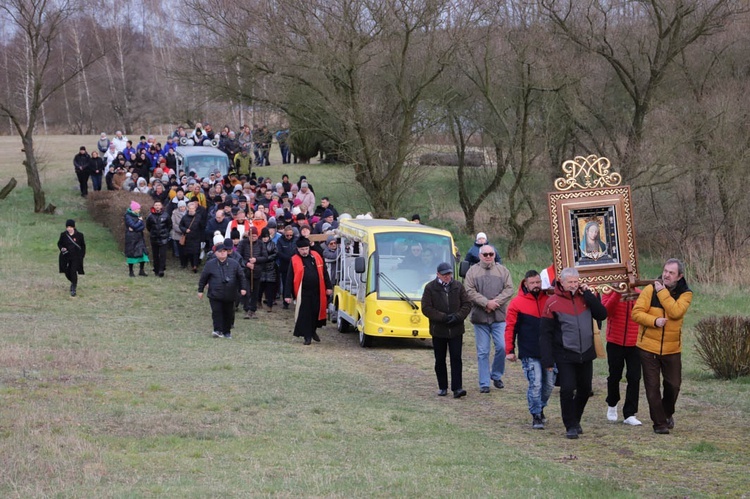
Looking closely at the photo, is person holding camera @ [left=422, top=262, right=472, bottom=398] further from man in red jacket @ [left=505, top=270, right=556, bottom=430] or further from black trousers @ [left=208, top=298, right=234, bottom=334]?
black trousers @ [left=208, top=298, right=234, bottom=334]

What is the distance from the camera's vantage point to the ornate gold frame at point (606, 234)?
37.6ft

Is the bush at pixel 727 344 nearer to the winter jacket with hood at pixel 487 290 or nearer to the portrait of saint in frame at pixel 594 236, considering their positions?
the winter jacket with hood at pixel 487 290

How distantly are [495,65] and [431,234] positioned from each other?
14.7 metres

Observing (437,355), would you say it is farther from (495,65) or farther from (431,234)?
(495,65)

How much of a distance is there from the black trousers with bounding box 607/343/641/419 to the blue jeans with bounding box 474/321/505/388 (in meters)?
2.49

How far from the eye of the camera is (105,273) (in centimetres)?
2658

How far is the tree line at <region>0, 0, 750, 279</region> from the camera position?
3136 cm

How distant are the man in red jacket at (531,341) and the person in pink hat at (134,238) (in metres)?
15.7

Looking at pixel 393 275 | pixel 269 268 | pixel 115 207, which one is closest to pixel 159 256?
pixel 269 268

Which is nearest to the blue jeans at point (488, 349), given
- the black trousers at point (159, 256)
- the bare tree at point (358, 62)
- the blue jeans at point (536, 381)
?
the blue jeans at point (536, 381)

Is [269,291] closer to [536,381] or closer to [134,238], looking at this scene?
[134,238]

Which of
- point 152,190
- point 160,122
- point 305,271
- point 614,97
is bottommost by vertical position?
point 305,271

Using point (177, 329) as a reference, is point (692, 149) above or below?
above

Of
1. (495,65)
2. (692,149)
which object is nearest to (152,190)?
(495,65)
